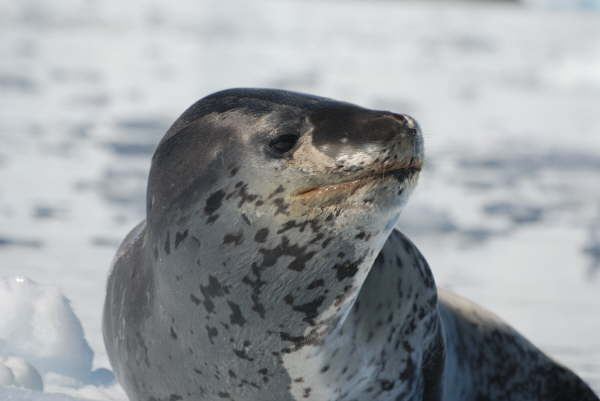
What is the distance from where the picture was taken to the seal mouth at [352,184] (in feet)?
5.60

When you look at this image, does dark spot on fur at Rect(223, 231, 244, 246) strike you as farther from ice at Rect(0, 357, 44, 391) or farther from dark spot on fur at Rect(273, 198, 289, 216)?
ice at Rect(0, 357, 44, 391)

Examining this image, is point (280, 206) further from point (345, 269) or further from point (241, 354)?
point (241, 354)

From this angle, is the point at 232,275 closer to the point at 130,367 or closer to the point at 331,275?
the point at 331,275

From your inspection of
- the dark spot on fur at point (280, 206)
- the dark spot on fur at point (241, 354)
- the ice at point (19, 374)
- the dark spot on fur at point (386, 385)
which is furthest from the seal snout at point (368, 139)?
the ice at point (19, 374)

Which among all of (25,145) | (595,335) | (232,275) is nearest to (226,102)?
(232,275)

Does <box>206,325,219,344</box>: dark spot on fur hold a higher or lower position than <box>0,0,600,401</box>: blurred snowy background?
higher

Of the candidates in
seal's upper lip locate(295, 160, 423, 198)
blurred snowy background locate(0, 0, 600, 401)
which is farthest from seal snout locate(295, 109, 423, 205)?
blurred snowy background locate(0, 0, 600, 401)

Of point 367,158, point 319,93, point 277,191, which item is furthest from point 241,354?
point 319,93

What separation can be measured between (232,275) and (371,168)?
31 centimetres

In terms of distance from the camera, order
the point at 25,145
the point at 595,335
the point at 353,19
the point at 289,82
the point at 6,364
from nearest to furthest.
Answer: the point at 6,364
the point at 595,335
the point at 25,145
the point at 289,82
the point at 353,19

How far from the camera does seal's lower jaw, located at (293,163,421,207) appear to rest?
1699 mm

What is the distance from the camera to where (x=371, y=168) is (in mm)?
1705

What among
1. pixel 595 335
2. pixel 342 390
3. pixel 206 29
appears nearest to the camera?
pixel 342 390

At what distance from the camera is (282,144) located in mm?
1808
